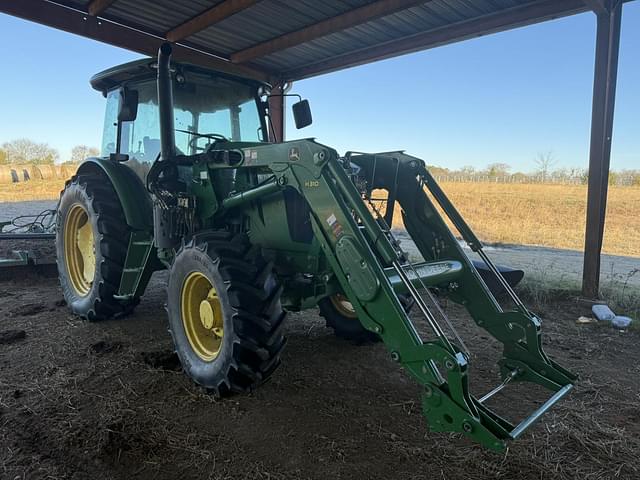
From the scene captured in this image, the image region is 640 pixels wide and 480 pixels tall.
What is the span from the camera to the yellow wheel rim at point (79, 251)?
500 centimetres

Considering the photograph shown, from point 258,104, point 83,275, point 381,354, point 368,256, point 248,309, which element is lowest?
point 381,354

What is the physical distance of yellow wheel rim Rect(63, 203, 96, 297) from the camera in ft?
16.4

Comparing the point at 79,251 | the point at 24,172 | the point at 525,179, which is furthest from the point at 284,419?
the point at 24,172

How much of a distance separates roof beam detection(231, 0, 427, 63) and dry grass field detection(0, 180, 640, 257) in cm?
770

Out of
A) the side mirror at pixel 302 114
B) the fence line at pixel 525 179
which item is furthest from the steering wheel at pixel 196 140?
the fence line at pixel 525 179

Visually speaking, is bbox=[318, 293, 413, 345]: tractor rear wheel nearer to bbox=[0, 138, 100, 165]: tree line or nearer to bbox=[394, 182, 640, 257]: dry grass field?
bbox=[394, 182, 640, 257]: dry grass field

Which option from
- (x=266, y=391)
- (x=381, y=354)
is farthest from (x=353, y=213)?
(x=381, y=354)

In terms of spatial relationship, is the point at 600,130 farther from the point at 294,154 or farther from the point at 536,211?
the point at 536,211

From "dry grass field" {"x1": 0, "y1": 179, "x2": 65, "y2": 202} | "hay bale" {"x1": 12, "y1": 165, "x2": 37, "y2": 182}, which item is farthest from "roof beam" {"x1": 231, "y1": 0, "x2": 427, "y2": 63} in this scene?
"hay bale" {"x1": 12, "y1": 165, "x2": 37, "y2": 182}

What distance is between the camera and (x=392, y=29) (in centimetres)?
680

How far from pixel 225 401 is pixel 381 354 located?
1483mm

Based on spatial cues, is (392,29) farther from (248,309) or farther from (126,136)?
(248,309)

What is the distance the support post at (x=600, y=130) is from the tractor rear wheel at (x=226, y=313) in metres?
4.39

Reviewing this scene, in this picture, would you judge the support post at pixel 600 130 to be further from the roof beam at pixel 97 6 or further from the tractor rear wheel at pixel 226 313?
the roof beam at pixel 97 6
